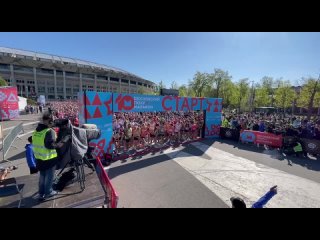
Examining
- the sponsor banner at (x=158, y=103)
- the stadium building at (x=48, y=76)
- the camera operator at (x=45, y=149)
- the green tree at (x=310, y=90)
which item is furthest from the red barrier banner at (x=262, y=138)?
the stadium building at (x=48, y=76)

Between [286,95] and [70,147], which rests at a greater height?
[286,95]

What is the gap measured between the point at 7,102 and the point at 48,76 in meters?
53.9

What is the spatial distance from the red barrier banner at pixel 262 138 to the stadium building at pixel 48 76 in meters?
68.1

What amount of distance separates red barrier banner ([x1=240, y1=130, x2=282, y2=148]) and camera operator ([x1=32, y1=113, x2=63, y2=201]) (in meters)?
12.6

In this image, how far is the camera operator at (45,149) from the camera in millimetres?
3678

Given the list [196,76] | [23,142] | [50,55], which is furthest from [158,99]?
[50,55]

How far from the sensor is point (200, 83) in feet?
145

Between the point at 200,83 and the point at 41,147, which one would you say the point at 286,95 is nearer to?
the point at 200,83

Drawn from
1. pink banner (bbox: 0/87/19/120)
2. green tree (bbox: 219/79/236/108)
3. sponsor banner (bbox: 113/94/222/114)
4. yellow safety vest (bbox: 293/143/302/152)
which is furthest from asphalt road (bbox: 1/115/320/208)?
green tree (bbox: 219/79/236/108)

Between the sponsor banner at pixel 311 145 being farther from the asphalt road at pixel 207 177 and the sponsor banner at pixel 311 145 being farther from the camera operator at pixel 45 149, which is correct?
the camera operator at pixel 45 149

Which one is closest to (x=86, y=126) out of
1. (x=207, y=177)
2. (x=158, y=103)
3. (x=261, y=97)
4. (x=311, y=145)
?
(x=207, y=177)

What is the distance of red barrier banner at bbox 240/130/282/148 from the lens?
11586 mm
